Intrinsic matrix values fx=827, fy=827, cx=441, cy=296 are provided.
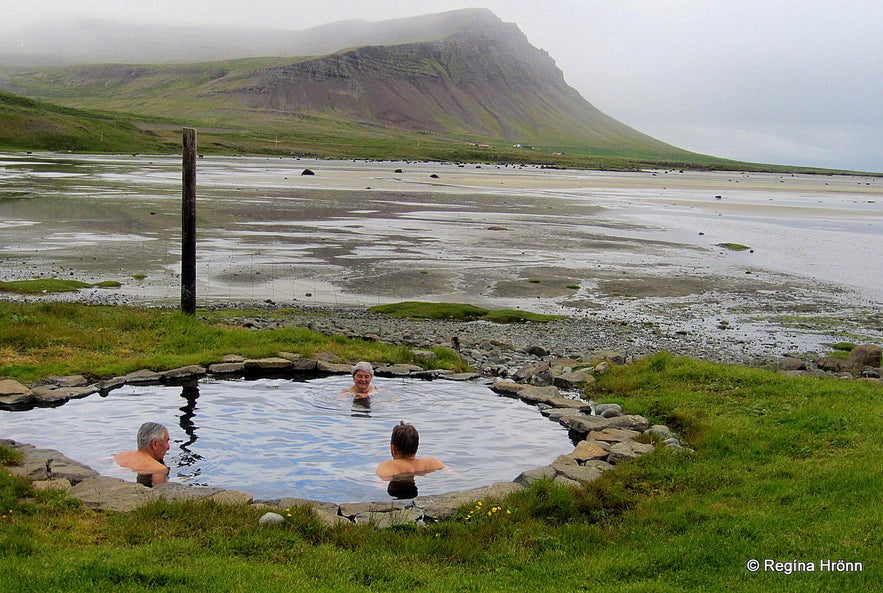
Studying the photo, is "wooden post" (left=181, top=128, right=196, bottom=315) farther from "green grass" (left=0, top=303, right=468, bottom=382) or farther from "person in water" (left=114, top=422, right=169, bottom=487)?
"person in water" (left=114, top=422, right=169, bottom=487)

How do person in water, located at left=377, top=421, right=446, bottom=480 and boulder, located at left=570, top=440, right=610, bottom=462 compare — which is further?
boulder, located at left=570, top=440, right=610, bottom=462

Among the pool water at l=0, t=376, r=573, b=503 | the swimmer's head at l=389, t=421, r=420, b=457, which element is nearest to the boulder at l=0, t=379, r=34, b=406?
the pool water at l=0, t=376, r=573, b=503

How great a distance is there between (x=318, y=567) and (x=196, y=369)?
9.66m

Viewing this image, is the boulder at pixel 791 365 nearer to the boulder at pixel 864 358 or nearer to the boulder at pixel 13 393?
the boulder at pixel 864 358

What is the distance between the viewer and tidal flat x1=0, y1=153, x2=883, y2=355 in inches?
1112

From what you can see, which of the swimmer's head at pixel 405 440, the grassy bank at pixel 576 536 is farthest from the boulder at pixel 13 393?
the swimmer's head at pixel 405 440

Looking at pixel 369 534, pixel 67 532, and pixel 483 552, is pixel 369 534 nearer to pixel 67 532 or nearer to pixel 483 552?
pixel 483 552

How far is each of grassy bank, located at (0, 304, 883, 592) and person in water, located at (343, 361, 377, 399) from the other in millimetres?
5115

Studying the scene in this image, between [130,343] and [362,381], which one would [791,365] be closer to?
[362,381]

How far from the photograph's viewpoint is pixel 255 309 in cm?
2502

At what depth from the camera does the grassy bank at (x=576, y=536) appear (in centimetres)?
769

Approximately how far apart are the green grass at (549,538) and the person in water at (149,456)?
5.32 feet

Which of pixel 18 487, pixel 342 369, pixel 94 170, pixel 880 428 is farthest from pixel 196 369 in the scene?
pixel 94 170

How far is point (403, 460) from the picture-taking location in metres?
12.1
